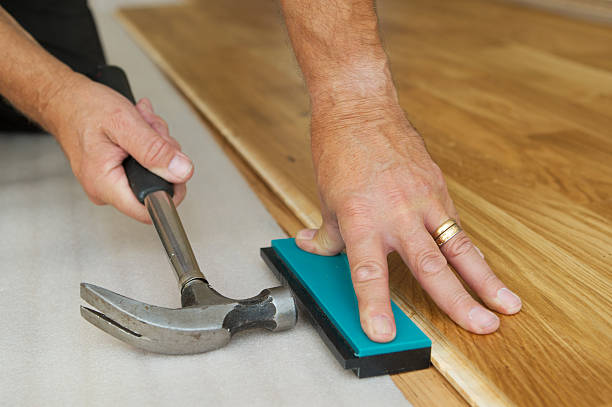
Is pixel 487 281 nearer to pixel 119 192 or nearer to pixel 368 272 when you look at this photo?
pixel 368 272

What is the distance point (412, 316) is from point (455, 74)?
1.49 meters

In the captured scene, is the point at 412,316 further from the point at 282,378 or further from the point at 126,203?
the point at 126,203

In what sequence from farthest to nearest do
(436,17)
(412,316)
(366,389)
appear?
(436,17) < (412,316) < (366,389)

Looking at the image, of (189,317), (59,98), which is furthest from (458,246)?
(59,98)

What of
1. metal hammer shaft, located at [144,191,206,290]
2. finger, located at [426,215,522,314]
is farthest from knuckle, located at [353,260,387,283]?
metal hammer shaft, located at [144,191,206,290]

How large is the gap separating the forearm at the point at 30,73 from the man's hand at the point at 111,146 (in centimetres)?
5

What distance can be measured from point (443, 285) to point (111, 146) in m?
0.54

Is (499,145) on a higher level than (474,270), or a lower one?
lower

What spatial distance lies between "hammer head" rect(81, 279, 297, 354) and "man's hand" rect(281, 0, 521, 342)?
119mm

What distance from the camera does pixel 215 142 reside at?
174cm

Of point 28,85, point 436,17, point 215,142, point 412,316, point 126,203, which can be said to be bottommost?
point 436,17

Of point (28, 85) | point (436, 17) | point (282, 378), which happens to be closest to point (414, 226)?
point (282, 378)

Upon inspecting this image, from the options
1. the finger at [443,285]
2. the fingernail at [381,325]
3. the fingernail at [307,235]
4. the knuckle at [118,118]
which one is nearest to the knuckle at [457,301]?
the finger at [443,285]

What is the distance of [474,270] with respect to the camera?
2.86 ft
